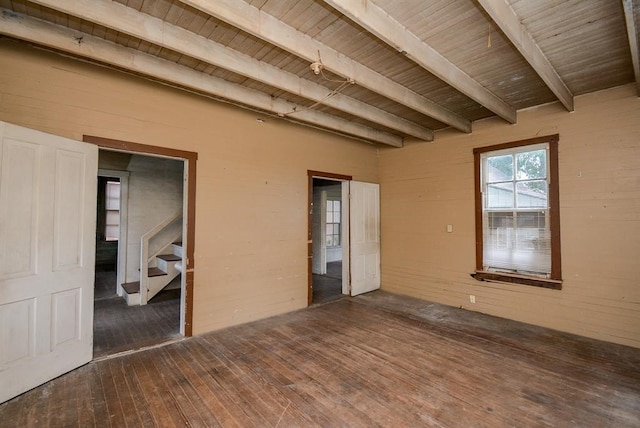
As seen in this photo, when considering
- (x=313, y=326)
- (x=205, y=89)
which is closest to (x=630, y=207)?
(x=313, y=326)

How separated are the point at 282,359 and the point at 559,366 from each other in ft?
9.16

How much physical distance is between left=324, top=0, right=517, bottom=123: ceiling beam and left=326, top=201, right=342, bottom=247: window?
18.2 feet

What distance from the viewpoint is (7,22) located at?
228 centimetres

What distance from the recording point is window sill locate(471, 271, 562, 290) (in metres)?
3.90

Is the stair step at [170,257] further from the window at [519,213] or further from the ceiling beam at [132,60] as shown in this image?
the window at [519,213]

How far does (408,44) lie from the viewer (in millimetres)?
2518

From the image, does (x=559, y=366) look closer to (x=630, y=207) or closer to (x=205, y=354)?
(x=630, y=207)

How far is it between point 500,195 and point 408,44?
3044mm

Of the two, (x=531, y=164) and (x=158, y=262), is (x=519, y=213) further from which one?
(x=158, y=262)

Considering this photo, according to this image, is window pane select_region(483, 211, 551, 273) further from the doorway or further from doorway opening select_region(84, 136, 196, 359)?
the doorway

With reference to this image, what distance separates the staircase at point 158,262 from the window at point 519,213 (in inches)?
207

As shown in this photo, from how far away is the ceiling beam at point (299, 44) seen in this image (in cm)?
211

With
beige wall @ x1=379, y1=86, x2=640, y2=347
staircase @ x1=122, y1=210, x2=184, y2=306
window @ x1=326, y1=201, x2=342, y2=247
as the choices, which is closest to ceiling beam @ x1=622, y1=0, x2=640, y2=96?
beige wall @ x1=379, y1=86, x2=640, y2=347

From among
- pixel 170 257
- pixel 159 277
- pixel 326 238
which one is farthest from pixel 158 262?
pixel 326 238
